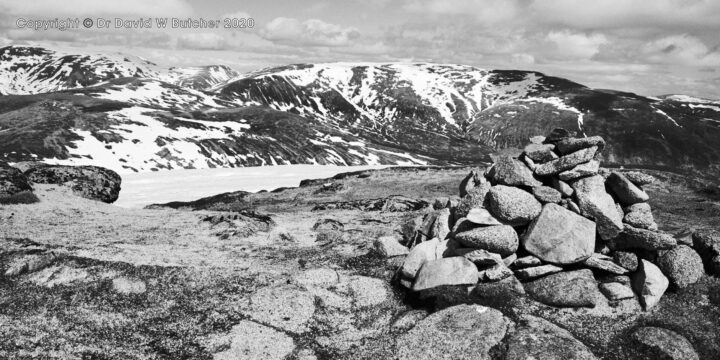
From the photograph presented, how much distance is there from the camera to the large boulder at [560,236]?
25453 millimetres

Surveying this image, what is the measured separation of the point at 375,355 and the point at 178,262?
16158 millimetres

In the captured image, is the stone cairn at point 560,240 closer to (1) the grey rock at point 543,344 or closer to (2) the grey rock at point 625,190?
(2) the grey rock at point 625,190

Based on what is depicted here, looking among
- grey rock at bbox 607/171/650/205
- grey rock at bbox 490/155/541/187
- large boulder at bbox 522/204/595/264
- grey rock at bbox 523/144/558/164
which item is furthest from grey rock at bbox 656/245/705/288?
grey rock at bbox 523/144/558/164

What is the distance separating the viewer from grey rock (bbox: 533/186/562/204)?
92.5 ft

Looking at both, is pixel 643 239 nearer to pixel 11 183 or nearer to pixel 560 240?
pixel 560 240

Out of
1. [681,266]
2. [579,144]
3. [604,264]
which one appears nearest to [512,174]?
[579,144]

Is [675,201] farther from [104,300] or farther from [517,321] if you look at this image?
[104,300]

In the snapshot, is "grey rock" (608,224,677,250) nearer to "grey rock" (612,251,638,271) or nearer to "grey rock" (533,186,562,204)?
"grey rock" (612,251,638,271)

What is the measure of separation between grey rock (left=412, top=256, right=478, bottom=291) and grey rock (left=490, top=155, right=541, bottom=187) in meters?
7.00

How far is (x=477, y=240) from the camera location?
2705 cm

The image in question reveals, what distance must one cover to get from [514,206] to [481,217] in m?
2.07

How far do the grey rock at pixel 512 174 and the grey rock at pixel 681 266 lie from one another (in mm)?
8176

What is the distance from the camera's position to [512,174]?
30250mm

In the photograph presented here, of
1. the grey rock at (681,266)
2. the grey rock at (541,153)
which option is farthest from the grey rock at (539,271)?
the grey rock at (541,153)
